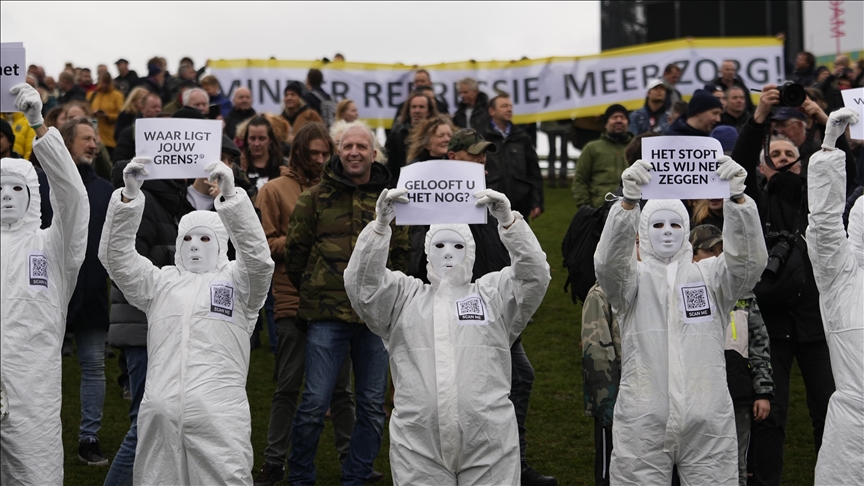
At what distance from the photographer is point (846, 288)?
243 inches

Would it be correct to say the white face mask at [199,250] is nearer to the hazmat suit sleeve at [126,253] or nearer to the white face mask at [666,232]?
the hazmat suit sleeve at [126,253]

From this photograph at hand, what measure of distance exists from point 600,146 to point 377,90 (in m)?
5.58

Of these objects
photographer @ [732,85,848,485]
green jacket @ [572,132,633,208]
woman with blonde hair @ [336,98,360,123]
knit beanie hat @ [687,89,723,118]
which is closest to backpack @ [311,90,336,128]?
woman with blonde hair @ [336,98,360,123]

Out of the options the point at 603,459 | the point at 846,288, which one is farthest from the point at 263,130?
the point at 846,288

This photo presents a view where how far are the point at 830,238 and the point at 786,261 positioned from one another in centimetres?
121

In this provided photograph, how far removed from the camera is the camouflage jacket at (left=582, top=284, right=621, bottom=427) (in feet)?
21.7

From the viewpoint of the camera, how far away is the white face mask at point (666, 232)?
619cm

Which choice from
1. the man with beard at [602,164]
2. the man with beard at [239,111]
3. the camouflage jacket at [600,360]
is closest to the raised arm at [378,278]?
the camouflage jacket at [600,360]

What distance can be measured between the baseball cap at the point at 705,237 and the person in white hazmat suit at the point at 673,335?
2.50 feet

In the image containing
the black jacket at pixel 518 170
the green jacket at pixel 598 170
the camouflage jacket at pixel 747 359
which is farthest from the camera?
the green jacket at pixel 598 170

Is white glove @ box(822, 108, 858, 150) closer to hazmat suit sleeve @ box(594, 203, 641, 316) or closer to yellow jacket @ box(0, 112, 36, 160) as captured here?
hazmat suit sleeve @ box(594, 203, 641, 316)

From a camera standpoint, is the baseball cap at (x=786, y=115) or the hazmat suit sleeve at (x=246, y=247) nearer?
the hazmat suit sleeve at (x=246, y=247)

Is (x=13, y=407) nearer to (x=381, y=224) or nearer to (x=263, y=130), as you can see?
(x=381, y=224)

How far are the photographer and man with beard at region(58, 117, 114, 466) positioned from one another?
13.6 ft
